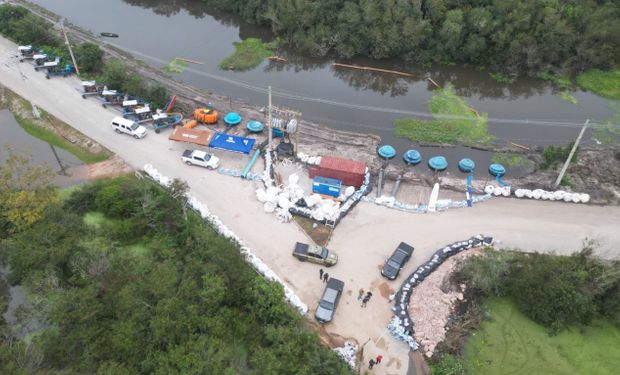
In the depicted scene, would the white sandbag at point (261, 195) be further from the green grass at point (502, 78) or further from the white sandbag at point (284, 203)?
the green grass at point (502, 78)

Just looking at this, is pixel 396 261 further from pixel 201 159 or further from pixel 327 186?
pixel 201 159

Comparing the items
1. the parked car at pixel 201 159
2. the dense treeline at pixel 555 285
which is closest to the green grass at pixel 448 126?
the dense treeline at pixel 555 285

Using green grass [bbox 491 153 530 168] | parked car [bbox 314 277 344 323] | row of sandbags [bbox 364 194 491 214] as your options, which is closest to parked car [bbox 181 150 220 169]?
row of sandbags [bbox 364 194 491 214]

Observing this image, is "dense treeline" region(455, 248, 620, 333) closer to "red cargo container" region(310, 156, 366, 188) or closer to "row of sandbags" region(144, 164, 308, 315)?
"red cargo container" region(310, 156, 366, 188)

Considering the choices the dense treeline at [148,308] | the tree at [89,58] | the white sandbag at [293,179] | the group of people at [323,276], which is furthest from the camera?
the tree at [89,58]

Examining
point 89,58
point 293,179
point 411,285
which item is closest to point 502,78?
point 293,179

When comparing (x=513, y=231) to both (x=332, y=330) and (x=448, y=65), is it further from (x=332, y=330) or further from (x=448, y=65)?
(x=448, y=65)
